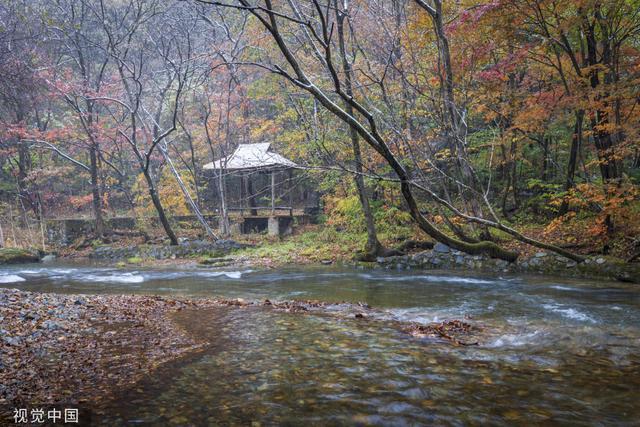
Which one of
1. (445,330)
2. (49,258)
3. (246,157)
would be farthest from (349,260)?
(49,258)

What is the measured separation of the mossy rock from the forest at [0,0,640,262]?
1.68 metres

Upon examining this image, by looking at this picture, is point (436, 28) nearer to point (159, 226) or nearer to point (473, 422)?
point (473, 422)

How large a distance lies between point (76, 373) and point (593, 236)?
35.1 feet

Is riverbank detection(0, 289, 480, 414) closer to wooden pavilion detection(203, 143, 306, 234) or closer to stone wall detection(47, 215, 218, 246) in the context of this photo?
wooden pavilion detection(203, 143, 306, 234)

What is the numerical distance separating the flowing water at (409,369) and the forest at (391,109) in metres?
1.96

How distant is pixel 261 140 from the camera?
2381 cm

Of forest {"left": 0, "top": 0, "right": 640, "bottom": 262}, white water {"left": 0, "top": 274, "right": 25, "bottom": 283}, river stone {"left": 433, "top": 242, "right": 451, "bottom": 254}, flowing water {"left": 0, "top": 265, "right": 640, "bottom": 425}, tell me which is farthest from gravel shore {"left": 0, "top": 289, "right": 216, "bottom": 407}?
river stone {"left": 433, "top": 242, "right": 451, "bottom": 254}

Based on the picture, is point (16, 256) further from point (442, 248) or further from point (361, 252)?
point (442, 248)

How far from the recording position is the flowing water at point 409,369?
2758mm

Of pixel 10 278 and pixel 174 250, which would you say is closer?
pixel 10 278

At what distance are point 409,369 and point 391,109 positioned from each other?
6075 mm

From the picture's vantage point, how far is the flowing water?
9.05ft

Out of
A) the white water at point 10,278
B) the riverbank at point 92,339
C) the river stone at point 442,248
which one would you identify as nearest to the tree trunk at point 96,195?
the white water at point 10,278

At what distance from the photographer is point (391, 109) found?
8.55m
